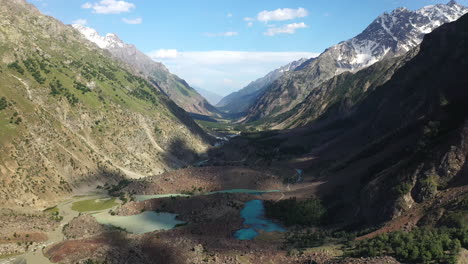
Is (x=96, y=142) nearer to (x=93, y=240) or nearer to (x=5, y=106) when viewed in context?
(x=5, y=106)

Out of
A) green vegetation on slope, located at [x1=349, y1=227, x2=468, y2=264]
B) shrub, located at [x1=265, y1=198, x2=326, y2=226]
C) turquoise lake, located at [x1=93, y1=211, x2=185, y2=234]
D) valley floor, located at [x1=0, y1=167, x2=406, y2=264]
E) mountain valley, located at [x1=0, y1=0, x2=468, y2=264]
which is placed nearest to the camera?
green vegetation on slope, located at [x1=349, y1=227, x2=468, y2=264]

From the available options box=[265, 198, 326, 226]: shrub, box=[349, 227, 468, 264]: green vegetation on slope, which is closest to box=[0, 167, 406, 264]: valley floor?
box=[349, 227, 468, 264]: green vegetation on slope

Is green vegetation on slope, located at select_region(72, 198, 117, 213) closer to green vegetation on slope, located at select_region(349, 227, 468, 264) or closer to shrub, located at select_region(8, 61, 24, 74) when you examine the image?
shrub, located at select_region(8, 61, 24, 74)

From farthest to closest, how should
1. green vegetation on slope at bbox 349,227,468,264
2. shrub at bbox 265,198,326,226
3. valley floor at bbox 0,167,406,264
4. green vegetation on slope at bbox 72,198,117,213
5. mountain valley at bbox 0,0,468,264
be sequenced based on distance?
green vegetation on slope at bbox 72,198,117,213
shrub at bbox 265,198,326,226
valley floor at bbox 0,167,406,264
mountain valley at bbox 0,0,468,264
green vegetation on slope at bbox 349,227,468,264

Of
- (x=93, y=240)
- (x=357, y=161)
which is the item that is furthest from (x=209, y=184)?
(x=93, y=240)

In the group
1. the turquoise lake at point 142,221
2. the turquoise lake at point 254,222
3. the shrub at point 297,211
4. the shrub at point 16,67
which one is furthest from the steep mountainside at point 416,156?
the shrub at point 16,67

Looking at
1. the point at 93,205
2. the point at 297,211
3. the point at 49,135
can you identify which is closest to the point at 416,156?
the point at 297,211

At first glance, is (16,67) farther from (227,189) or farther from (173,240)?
(173,240)
